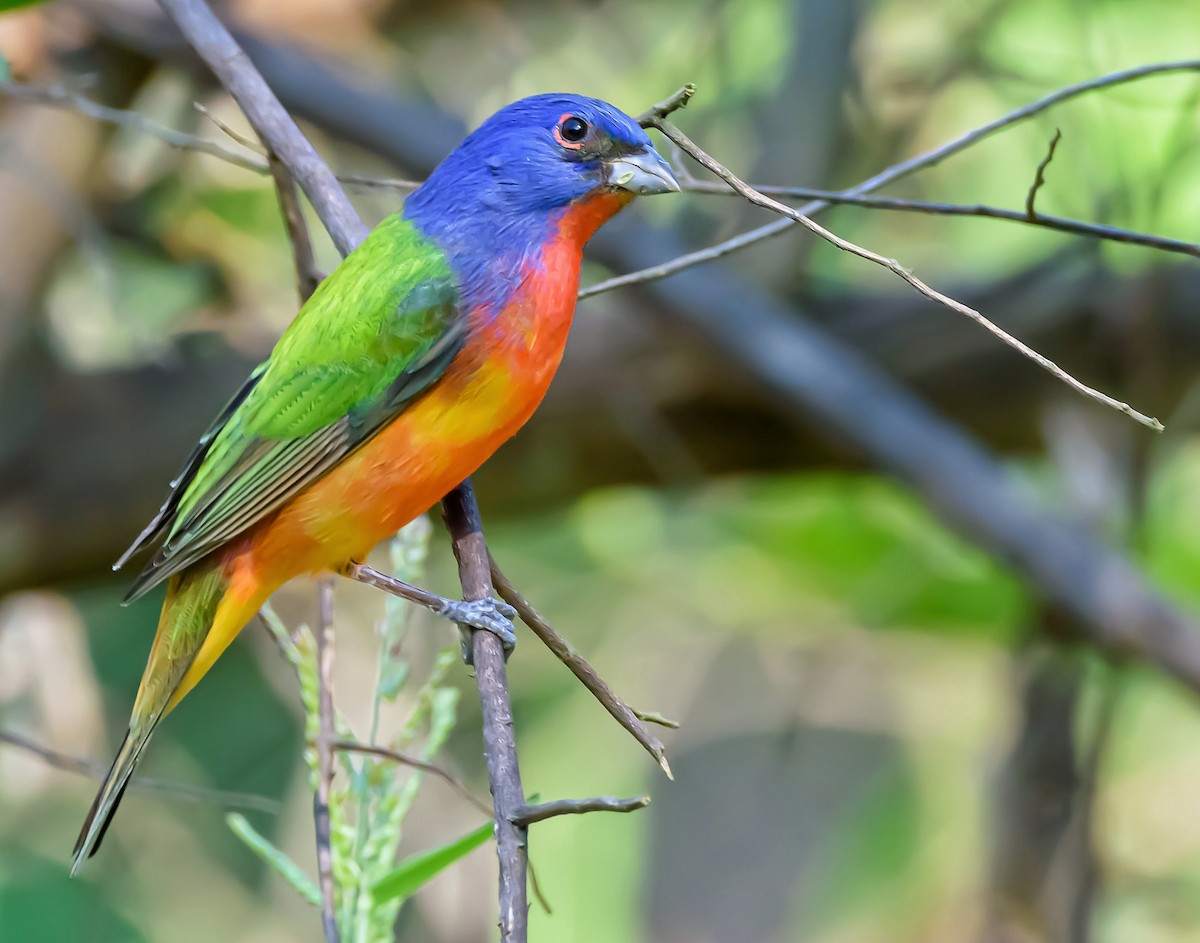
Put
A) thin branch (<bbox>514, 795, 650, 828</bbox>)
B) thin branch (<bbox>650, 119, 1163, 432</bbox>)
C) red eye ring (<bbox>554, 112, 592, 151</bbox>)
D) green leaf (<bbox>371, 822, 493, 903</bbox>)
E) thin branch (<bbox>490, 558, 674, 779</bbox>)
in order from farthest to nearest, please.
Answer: red eye ring (<bbox>554, 112, 592, 151</bbox>) < green leaf (<bbox>371, 822, 493, 903</bbox>) < thin branch (<bbox>490, 558, 674, 779</bbox>) < thin branch (<bbox>650, 119, 1163, 432</bbox>) < thin branch (<bbox>514, 795, 650, 828</bbox>)

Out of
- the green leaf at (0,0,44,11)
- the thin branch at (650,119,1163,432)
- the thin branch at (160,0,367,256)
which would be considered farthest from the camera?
the thin branch at (160,0,367,256)

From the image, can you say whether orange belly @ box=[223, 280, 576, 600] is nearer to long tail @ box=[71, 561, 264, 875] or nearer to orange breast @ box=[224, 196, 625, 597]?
orange breast @ box=[224, 196, 625, 597]

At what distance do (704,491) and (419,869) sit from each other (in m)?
2.72

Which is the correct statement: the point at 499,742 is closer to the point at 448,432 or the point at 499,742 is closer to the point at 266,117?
the point at 448,432

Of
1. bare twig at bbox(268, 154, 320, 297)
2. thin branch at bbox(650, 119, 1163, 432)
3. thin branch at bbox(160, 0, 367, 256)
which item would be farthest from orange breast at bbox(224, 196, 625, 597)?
thin branch at bbox(650, 119, 1163, 432)

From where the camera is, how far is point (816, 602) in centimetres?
517

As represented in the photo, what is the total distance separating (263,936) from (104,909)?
1.98ft

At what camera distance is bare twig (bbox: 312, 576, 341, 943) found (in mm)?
1900

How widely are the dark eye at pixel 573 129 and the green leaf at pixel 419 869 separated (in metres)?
1.24

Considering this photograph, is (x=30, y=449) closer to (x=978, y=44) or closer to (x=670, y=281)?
(x=670, y=281)

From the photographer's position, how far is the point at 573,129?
259 centimetres

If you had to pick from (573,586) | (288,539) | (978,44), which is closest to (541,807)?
(288,539)

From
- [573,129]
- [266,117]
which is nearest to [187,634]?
[266,117]

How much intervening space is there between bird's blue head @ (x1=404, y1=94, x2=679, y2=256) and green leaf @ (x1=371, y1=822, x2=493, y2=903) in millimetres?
1059
